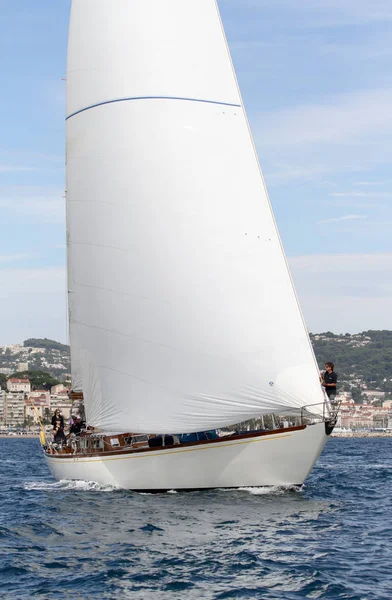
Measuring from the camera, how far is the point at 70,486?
963 inches

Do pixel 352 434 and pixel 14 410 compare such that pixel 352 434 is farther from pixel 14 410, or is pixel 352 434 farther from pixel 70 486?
pixel 70 486

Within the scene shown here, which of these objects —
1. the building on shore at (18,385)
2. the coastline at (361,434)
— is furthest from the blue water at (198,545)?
the building on shore at (18,385)

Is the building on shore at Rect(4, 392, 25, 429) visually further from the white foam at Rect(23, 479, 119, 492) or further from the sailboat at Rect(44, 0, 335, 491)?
the sailboat at Rect(44, 0, 335, 491)

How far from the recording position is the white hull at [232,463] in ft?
65.8

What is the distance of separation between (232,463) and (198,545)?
18.3 ft

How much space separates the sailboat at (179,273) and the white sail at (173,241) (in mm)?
31

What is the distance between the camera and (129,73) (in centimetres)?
2209

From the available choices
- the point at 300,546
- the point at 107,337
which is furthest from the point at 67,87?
the point at 300,546

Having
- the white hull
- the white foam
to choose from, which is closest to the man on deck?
the white hull

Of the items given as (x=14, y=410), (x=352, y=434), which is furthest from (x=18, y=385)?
(x=352, y=434)

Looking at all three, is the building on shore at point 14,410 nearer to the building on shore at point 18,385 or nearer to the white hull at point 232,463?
the building on shore at point 18,385

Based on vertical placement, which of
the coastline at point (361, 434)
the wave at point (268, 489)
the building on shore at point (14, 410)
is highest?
the building on shore at point (14, 410)

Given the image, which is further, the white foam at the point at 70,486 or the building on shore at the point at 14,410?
the building on shore at the point at 14,410

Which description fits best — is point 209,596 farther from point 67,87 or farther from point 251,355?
point 67,87
